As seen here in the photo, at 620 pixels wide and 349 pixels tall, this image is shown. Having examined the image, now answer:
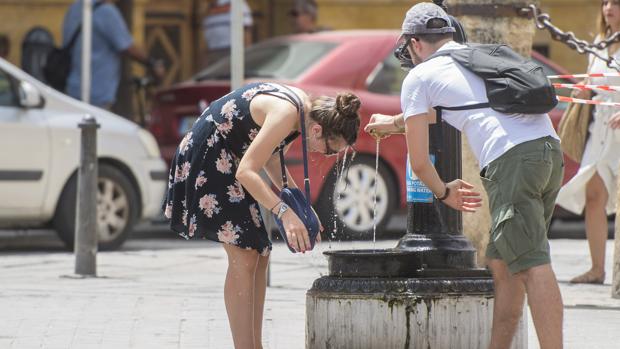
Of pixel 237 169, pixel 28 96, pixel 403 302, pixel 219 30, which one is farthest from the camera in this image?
pixel 219 30

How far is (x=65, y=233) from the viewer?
12633 mm

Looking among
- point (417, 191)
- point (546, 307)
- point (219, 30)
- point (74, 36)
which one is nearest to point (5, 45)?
point (219, 30)

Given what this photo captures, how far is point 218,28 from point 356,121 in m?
11.0

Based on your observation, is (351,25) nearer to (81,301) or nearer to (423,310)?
(81,301)

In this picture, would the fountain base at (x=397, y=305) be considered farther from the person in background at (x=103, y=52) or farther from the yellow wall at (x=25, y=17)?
the yellow wall at (x=25, y=17)

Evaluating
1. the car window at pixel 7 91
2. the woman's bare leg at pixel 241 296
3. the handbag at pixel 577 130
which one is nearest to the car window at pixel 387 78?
the car window at pixel 7 91

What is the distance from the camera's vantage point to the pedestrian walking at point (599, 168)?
10.2 meters

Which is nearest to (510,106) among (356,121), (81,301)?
(356,121)

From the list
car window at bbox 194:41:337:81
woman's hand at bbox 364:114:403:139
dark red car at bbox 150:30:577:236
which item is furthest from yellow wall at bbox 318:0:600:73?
woman's hand at bbox 364:114:403:139

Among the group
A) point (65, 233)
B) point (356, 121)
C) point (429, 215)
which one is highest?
point (356, 121)

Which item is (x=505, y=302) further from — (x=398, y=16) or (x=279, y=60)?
(x=398, y=16)

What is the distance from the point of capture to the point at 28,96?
12.4 meters

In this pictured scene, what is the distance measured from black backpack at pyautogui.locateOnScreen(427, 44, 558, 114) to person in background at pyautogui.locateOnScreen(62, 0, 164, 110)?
9.42 m

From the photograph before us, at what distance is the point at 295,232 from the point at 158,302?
2.84 meters
